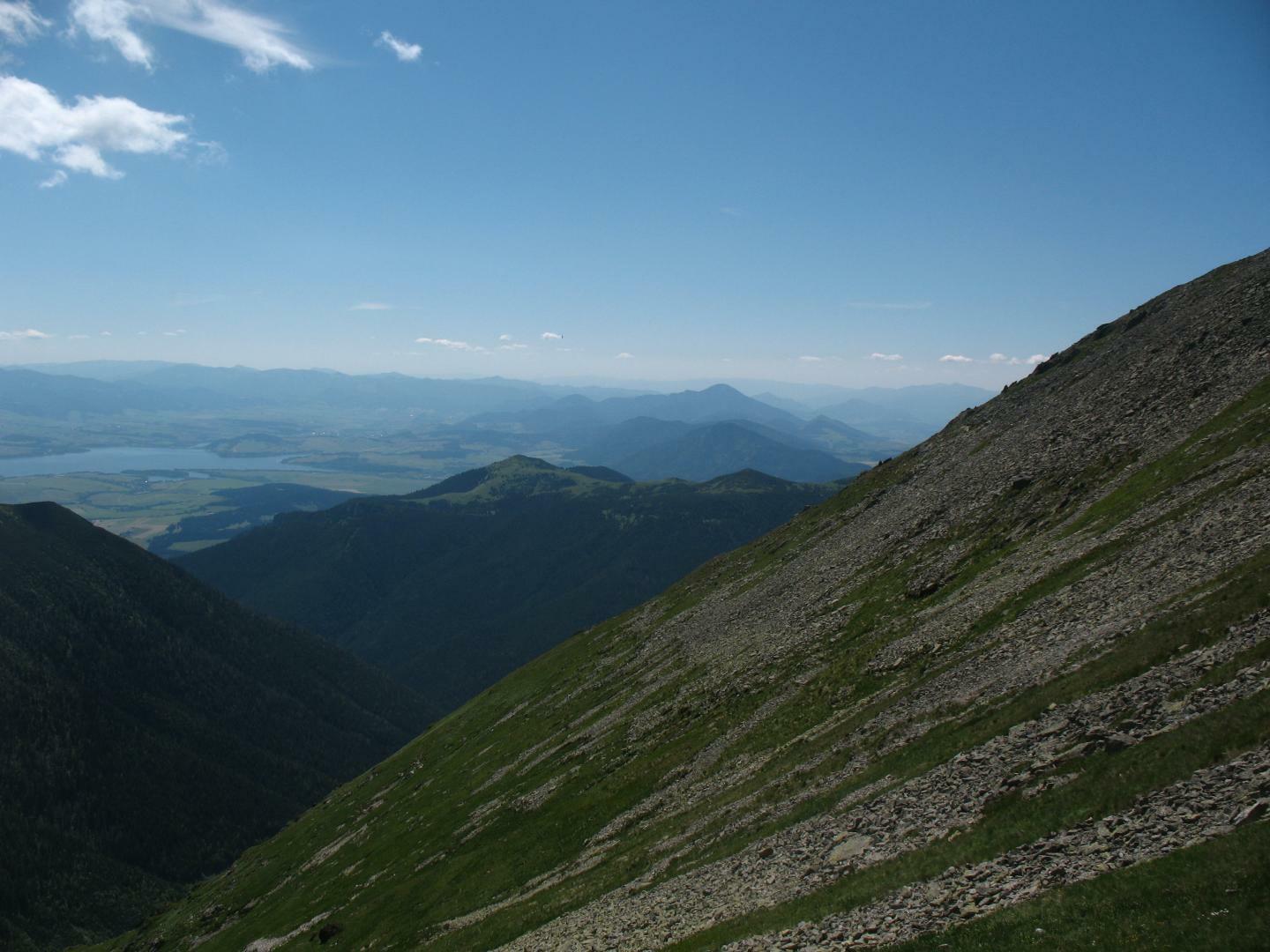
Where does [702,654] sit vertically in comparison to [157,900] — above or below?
above

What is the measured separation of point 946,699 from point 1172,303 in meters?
87.2

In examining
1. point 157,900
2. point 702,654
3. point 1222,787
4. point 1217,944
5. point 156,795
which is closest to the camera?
point 1217,944

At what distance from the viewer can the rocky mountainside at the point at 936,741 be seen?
21953 millimetres

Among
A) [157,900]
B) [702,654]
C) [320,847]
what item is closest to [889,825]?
[702,654]

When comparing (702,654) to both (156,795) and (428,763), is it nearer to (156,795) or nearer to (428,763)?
(428,763)

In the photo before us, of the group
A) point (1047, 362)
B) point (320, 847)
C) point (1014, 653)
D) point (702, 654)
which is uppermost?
point (1047, 362)

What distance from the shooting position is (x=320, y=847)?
96250 mm

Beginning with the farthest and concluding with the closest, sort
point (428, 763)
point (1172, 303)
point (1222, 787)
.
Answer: point (428, 763)
point (1172, 303)
point (1222, 787)

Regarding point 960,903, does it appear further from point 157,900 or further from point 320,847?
point 157,900

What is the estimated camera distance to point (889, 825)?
2947cm

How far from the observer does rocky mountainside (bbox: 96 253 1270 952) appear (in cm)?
2195

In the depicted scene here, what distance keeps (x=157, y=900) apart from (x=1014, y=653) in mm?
194773

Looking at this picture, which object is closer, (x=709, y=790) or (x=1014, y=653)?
(x=1014, y=653)

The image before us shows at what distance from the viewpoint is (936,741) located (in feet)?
113
